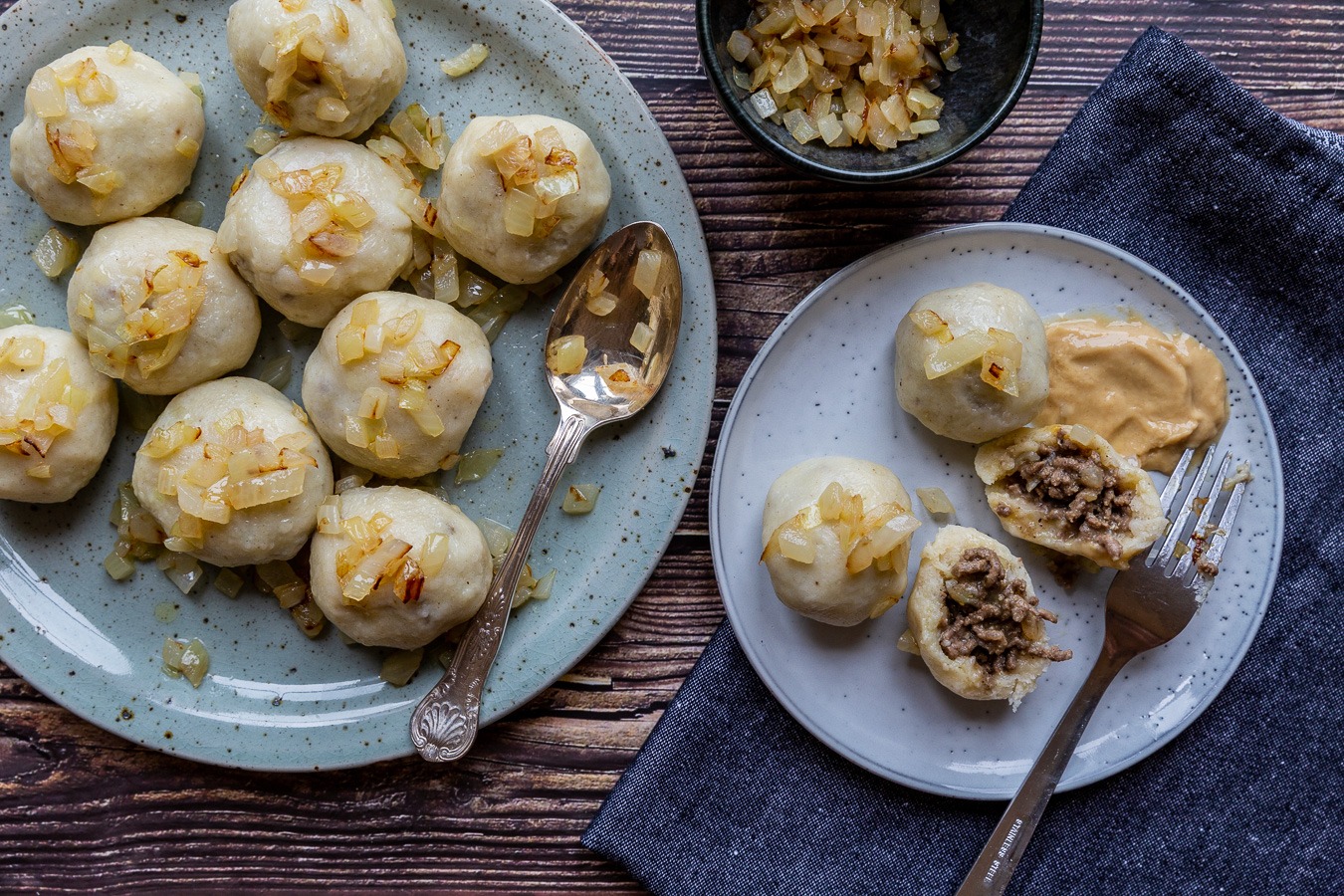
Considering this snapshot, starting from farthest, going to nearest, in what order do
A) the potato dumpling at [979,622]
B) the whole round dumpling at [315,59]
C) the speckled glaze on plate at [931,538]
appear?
the speckled glaze on plate at [931,538] < the potato dumpling at [979,622] < the whole round dumpling at [315,59]

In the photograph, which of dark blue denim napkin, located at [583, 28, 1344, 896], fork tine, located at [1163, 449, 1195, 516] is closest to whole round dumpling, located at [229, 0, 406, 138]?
dark blue denim napkin, located at [583, 28, 1344, 896]

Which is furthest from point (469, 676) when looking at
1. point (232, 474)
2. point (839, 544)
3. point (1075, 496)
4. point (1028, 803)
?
point (1075, 496)

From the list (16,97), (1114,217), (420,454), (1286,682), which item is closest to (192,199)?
(16,97)

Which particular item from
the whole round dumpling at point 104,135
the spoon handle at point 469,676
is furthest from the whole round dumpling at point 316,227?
the spoon handle at point 469,676

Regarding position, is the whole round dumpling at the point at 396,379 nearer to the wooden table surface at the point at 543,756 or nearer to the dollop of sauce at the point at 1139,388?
the wooden table surface at the point at 543,756

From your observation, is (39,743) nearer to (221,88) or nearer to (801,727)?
(221,88)

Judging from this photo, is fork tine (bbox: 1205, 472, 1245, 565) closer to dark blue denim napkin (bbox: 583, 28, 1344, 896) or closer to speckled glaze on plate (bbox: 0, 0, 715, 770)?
dark blue denim napkin (bbox: 583, 28, 1344, 896)
